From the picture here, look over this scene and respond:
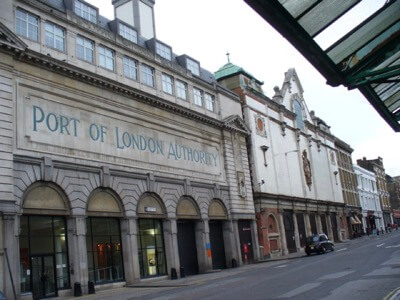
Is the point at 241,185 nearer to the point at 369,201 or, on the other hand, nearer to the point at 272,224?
the point at 272,224

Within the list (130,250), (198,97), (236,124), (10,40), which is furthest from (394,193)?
(10,40)

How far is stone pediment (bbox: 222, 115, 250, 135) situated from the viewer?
43.6 metres

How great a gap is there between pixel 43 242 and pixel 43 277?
72.8 inches

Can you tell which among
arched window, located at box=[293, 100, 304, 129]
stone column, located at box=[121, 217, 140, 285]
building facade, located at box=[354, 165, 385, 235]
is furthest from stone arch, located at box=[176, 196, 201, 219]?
building facade, located at box=[354, 165, 385, 235]

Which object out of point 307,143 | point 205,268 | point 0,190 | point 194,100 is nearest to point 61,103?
point 0,190

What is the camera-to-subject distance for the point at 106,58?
103 feet

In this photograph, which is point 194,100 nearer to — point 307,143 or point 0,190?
point 0,190

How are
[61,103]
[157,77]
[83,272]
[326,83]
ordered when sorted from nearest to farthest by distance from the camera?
[326,83], [83,272], [61,103], [157,77]

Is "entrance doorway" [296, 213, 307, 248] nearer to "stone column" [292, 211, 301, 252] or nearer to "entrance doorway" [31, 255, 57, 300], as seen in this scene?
"stone column" [292, 211, 301, 252]

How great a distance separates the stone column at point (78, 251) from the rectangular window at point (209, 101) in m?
19.2

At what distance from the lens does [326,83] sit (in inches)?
230

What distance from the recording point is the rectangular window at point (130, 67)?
3288cm

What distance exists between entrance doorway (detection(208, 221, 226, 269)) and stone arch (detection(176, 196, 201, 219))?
9.92ft

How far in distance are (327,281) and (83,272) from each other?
558 inches
